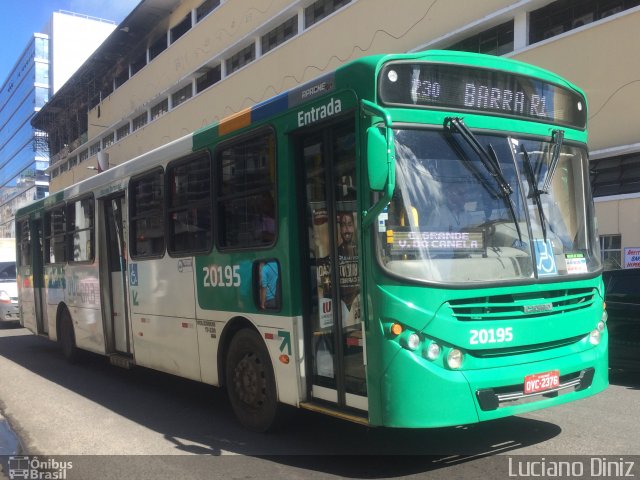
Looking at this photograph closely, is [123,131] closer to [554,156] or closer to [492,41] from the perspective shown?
[492,41]

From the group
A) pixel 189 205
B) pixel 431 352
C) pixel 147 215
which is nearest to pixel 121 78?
pixel 147 215

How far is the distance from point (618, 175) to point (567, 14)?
3816 mm

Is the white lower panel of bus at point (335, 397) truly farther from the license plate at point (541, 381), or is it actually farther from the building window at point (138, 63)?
the building window at point (138, 63)

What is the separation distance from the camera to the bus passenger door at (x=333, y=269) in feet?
15.1

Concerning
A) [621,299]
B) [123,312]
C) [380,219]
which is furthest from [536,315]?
[123,312]

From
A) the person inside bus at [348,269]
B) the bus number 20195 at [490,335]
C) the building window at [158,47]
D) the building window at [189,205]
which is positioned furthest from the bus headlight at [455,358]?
the building window at [158,47]

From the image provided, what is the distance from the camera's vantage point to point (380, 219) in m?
4.26

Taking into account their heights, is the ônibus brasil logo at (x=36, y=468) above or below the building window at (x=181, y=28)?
below

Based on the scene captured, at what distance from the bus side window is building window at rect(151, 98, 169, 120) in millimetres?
28494

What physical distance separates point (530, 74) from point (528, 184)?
1028mm

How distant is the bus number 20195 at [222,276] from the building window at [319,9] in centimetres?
1536

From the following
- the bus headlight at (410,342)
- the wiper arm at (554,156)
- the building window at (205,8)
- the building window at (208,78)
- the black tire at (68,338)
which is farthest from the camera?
the building window at (205,8)

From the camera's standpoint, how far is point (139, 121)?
36.2 metres

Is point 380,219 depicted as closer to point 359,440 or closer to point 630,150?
point 359,440
